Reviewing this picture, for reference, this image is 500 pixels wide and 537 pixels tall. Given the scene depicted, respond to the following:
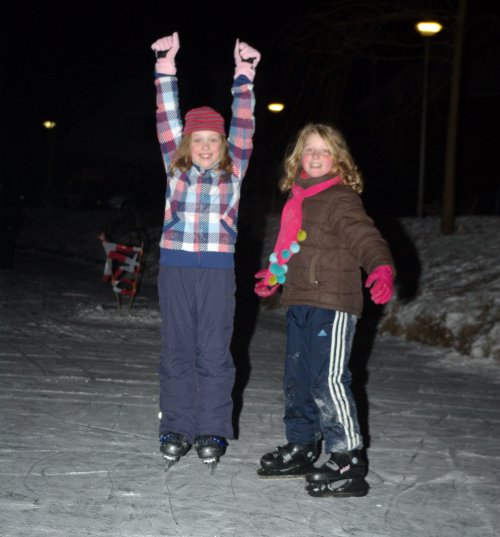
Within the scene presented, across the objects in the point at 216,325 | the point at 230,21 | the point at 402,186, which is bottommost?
the point at 216,325

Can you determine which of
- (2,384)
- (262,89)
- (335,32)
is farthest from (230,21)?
(2,384)

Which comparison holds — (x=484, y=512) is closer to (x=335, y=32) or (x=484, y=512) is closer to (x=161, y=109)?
(x=161, y=109)

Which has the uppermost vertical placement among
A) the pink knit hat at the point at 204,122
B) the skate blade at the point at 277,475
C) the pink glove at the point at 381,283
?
the pink knit hat at the point at 204,122

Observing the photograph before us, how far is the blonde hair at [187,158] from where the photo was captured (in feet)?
15.7

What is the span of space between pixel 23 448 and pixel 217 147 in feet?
6.02

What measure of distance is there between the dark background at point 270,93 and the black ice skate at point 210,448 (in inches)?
418

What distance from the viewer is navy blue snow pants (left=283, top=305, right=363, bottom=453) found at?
4.46 m

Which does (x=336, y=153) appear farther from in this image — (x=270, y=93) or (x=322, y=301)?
(x=270, y=93)

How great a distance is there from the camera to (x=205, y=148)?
4785 millimetres

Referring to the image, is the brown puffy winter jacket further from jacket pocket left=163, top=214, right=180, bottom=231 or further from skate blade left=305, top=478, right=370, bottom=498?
skate blade left=305, top=478, right=370, bottom=498

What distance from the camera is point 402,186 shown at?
1085 inches

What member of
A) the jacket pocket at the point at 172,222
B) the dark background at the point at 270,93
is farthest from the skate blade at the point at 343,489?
the dark background at the point at 270,93

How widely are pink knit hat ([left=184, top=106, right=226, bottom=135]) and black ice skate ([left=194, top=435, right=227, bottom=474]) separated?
153cm

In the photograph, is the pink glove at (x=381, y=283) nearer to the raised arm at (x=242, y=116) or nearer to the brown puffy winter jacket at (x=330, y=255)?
the brown puffy winter jacket at (x=330, y=255)
